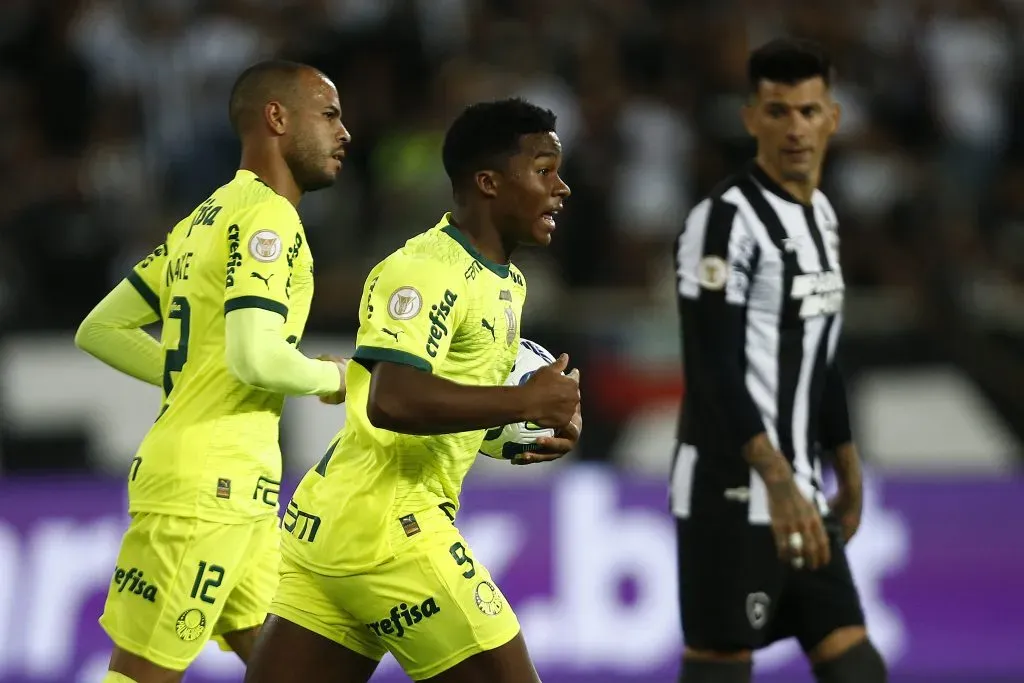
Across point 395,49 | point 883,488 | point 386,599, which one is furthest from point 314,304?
point 386,599

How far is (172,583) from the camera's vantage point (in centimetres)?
489

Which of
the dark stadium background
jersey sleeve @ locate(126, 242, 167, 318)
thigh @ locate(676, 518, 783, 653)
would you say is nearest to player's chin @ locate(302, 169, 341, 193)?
jersey sleeve @ locate(126, 242, 167, 318)

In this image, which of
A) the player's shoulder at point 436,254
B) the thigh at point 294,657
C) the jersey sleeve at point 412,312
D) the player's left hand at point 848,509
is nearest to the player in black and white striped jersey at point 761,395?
the player's left hand at point 848,509

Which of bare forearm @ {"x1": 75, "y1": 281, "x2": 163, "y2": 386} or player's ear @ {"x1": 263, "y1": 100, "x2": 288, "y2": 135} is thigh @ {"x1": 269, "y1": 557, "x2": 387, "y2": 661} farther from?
player's ear @ {"x1": 263, "y1": 100, "x2": 288, "y2": 135}

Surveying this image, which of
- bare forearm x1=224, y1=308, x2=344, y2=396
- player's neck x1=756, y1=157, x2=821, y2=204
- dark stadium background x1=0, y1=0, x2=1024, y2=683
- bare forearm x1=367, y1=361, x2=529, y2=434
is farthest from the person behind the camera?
dark stadium background x1=0, y1=0, x2=1024, y2=683

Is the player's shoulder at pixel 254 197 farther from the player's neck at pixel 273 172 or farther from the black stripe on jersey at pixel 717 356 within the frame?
the black stripe on jersey at pixel 717 356

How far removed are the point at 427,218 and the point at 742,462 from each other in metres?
5.64

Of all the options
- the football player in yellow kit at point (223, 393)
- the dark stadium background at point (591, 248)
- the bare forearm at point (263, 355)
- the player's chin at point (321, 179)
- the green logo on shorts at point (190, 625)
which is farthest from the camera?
the dark stadium background at point (591, 248)

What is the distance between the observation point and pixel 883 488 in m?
9.13

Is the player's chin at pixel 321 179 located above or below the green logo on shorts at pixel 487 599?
above

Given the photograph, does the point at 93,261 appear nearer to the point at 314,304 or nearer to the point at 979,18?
the point at 314,304

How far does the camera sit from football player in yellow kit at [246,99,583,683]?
423 centimetres

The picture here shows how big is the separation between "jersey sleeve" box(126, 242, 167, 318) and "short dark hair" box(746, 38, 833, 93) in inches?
80.9

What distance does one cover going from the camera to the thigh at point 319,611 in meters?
4.43
